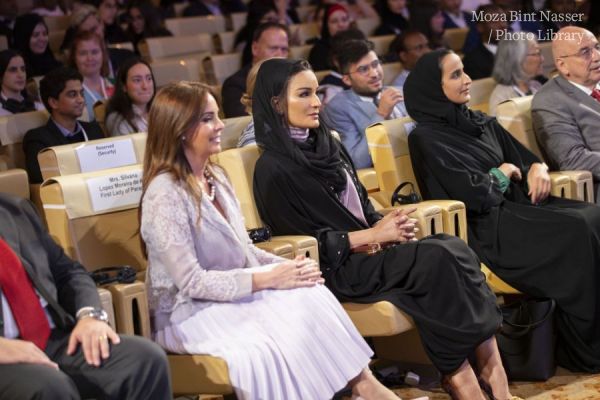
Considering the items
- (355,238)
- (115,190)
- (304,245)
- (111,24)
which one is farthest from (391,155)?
(111,24)

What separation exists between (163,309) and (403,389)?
1053 mm

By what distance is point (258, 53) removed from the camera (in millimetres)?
5723

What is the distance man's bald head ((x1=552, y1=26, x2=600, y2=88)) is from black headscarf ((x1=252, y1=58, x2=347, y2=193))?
1.56m

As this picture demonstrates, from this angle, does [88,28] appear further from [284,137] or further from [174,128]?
[174,128]

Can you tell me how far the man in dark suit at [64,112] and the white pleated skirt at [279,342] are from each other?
6.23 feet

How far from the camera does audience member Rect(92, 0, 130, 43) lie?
7578 millimetres

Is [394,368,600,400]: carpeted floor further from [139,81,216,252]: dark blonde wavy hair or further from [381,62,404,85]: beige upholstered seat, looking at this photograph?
[381,62,404,85]: beige upholstered seat

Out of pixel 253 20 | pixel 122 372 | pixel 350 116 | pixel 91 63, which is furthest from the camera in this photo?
pixel 253 20

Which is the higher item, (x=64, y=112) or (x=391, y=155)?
(x=64, y=112)

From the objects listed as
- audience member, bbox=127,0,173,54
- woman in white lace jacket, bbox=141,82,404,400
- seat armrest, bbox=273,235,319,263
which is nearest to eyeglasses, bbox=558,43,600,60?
seat armrest, bbox=273,235,319,263

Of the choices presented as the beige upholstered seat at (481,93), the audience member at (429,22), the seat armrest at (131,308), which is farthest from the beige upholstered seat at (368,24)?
the seat armrest at (131,308)

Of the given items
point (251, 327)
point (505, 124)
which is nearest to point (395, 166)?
point (505, 124)

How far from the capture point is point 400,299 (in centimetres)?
333

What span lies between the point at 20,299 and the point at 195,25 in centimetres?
573
